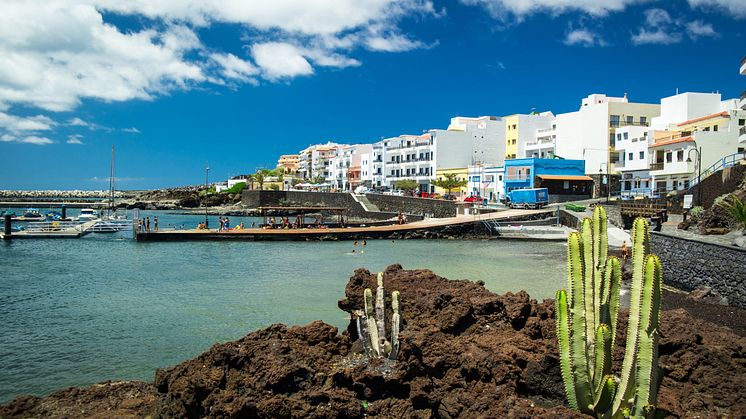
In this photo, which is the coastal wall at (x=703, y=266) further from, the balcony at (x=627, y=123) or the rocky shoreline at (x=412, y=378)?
the balcony at (x=627, y=123)

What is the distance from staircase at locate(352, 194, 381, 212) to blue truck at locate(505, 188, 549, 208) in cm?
1882

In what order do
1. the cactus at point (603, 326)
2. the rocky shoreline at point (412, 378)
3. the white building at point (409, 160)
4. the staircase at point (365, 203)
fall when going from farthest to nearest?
the white building at point (409, 160)
the staircase at point (365, 203)
the rocky shoreline at point (412, 378)
the cactus at point (603, 326)

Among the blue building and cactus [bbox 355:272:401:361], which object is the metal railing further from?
cactus [bbox 355:272:401:361]

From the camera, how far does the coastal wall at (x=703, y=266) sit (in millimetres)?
16344

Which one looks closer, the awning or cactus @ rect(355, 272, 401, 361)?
cactus @ rect(355, 272, 401, 361)

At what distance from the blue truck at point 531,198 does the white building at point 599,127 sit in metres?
9.95

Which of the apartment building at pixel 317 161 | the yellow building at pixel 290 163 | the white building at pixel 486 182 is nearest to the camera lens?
the white building at pixel 486 182

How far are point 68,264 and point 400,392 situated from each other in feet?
97.4

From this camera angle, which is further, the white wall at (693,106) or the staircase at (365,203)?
the staircase at (365,203)

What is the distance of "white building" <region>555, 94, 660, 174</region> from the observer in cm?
6278

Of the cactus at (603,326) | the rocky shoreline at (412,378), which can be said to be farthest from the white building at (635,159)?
the cactus at (603,326)

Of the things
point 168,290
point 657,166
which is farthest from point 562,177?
point 168,290

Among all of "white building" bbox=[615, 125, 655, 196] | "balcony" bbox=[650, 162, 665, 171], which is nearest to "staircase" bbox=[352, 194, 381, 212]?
"white building" bbox=[615, 125, 655, 196]

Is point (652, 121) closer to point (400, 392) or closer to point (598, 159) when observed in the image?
point (598, 159)
